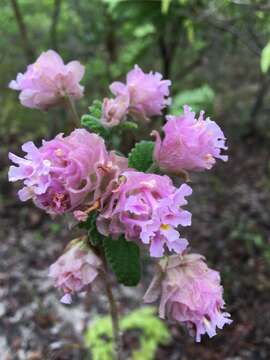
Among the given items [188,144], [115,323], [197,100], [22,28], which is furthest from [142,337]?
[22,28]

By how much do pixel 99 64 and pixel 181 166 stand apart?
9.40 feet

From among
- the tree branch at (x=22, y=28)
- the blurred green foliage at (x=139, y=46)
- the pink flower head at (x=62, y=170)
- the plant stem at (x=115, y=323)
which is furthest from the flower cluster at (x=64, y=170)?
the tree branch at (x=22, y=28)

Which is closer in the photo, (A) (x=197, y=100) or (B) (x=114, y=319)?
(B) (x=114, y=319)

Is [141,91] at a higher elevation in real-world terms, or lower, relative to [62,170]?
higher

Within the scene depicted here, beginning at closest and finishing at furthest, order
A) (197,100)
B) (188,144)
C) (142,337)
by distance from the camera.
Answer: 1. (188,144)
2. (142,337)
3. (197,100)

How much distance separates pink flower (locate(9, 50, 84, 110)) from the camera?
1.36 m

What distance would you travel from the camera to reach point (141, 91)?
137 centimetres

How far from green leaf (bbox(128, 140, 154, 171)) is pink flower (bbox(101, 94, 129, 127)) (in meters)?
0.10

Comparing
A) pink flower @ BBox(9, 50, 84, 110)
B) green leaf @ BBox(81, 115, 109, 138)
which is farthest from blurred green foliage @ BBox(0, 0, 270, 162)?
green leaf @ BBox(81, 115, 109, 138)

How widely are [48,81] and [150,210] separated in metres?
0.56

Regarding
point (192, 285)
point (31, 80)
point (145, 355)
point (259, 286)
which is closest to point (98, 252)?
point (192, 285)

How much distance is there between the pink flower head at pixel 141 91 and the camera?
137 cm

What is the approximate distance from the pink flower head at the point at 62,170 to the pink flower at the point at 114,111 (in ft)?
0.71

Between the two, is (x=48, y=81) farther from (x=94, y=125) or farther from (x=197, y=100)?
(x=197, y=100)
